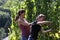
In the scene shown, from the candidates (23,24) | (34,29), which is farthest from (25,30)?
(34,29)

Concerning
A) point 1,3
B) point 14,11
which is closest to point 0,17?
point 1,3

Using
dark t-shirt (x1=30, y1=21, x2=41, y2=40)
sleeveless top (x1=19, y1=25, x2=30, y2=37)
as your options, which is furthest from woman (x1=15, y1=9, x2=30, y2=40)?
dark t-shirt (x1=30, y1=21, x2=41, y2=40)

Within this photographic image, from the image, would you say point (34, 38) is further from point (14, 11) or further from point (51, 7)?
point (14, 11)

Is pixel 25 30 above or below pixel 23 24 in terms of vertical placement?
below

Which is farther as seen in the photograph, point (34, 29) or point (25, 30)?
point (25, 30)

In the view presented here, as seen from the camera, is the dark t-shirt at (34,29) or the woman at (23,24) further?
the woman at (23,24)

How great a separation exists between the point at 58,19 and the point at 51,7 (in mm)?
632

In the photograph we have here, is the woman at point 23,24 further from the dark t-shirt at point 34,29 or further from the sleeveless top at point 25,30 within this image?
the dark t-shirt at point 34,29

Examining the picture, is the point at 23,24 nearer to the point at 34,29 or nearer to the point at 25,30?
the point at 25,30

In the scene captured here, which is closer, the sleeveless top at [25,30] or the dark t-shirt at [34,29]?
the dark t-shirt at [34,29]

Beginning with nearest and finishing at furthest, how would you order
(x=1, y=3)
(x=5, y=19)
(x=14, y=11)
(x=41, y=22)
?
(x=41, y=22) < (x=14, y=11) < (x=5, y=19) < (x=1, y=3)

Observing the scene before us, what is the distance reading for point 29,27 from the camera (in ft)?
23.7

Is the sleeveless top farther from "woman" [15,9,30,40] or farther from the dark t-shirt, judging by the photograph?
the dark t-shirt

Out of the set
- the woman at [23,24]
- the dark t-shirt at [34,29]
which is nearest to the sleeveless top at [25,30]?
the woman at [23,24]
